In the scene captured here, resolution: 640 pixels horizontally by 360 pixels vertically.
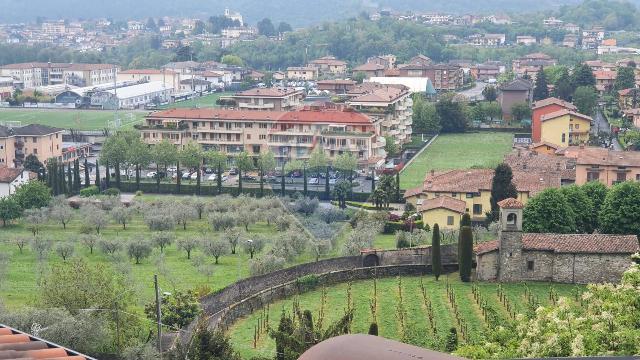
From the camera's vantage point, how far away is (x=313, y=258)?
36.6 meters

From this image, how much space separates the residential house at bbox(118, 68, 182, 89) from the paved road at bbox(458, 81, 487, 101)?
1137 inches

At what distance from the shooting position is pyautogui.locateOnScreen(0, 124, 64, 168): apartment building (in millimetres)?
57625

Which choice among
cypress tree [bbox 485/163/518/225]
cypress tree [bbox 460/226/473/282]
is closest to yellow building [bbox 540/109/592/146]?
cypress tree [bbox 485/163/518/225]

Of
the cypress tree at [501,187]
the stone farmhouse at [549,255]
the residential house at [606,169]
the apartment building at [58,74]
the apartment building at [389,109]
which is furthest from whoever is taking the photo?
the apartment building at [58,74]

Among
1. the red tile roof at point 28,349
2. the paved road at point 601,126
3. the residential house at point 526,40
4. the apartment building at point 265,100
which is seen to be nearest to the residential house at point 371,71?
the paved road at point 601,126

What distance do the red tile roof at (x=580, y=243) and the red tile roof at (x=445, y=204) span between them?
26.1 ft

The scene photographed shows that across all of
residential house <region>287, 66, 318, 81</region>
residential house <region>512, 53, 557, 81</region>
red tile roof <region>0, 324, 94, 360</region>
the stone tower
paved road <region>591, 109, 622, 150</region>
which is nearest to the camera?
red tile roof <region>0, 324, 94, 360</region>

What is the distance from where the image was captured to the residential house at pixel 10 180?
48.9 metres

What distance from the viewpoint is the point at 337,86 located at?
84062mm

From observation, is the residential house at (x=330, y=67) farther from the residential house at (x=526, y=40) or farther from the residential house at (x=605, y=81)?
the residential house at (x=526, y=40)

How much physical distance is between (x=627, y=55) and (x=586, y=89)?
2172 inches

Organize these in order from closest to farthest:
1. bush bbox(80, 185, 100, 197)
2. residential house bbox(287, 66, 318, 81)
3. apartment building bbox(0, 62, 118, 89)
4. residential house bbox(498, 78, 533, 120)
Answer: bush bbox(80, 185, 100, 197) < residential house bbox(498, 78, 533, 120) < apartment building bbox(0, 62, 118, 89) < residential house bbox(287, 66, 318, 81)

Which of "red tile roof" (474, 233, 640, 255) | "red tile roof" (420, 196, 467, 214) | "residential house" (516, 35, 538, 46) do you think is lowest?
"red tile roof" (420, 196, 467, 214)

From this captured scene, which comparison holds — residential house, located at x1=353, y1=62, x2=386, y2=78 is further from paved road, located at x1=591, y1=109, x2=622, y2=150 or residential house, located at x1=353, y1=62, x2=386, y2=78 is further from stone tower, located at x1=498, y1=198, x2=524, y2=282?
stone tower, located at x1=498, y1=198, x2=524, y2=282
